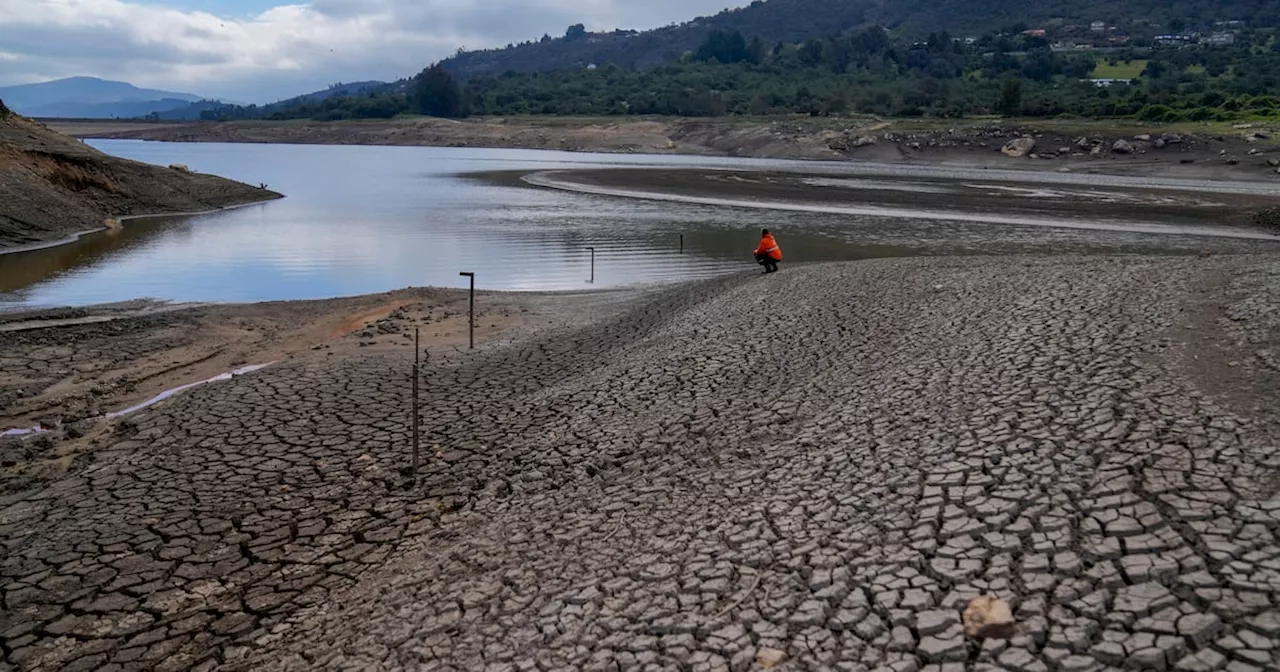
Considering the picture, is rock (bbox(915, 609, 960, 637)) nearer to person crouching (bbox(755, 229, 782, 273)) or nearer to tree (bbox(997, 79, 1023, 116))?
person crouching (bbox(755, 229, 782, 273))

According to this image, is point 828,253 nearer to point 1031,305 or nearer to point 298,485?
point 1031,305

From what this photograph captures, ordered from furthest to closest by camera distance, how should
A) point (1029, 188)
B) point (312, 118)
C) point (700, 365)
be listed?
point (312, 118) < point (1029, 188) < point (700, 365)

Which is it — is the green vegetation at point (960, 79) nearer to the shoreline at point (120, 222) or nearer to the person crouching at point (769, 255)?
the person crouching at point (769, 255)

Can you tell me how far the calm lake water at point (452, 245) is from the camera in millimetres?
23125

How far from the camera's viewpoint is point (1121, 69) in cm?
12144

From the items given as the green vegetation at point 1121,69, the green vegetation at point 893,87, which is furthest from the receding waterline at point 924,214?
the green vegetation at point 1121,69

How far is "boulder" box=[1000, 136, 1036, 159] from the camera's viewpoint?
65.4 meters

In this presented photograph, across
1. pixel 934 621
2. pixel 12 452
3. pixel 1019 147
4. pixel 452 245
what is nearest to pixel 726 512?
pixel 934 621

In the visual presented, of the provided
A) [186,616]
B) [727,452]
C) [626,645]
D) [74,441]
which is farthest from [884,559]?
[74,441]

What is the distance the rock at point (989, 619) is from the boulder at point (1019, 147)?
66.8 metres

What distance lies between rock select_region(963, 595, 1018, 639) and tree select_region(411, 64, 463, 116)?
139m

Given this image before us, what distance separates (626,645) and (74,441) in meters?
8.73

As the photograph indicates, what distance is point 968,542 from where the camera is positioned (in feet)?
20.5

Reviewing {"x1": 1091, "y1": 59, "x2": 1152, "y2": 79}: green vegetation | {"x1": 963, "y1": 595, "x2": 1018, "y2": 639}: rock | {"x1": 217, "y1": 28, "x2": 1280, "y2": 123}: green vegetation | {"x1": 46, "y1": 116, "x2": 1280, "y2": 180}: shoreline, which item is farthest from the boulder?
{"x1": 963, "y1": 595, "x2": 1018, "y2": 639}: rock
